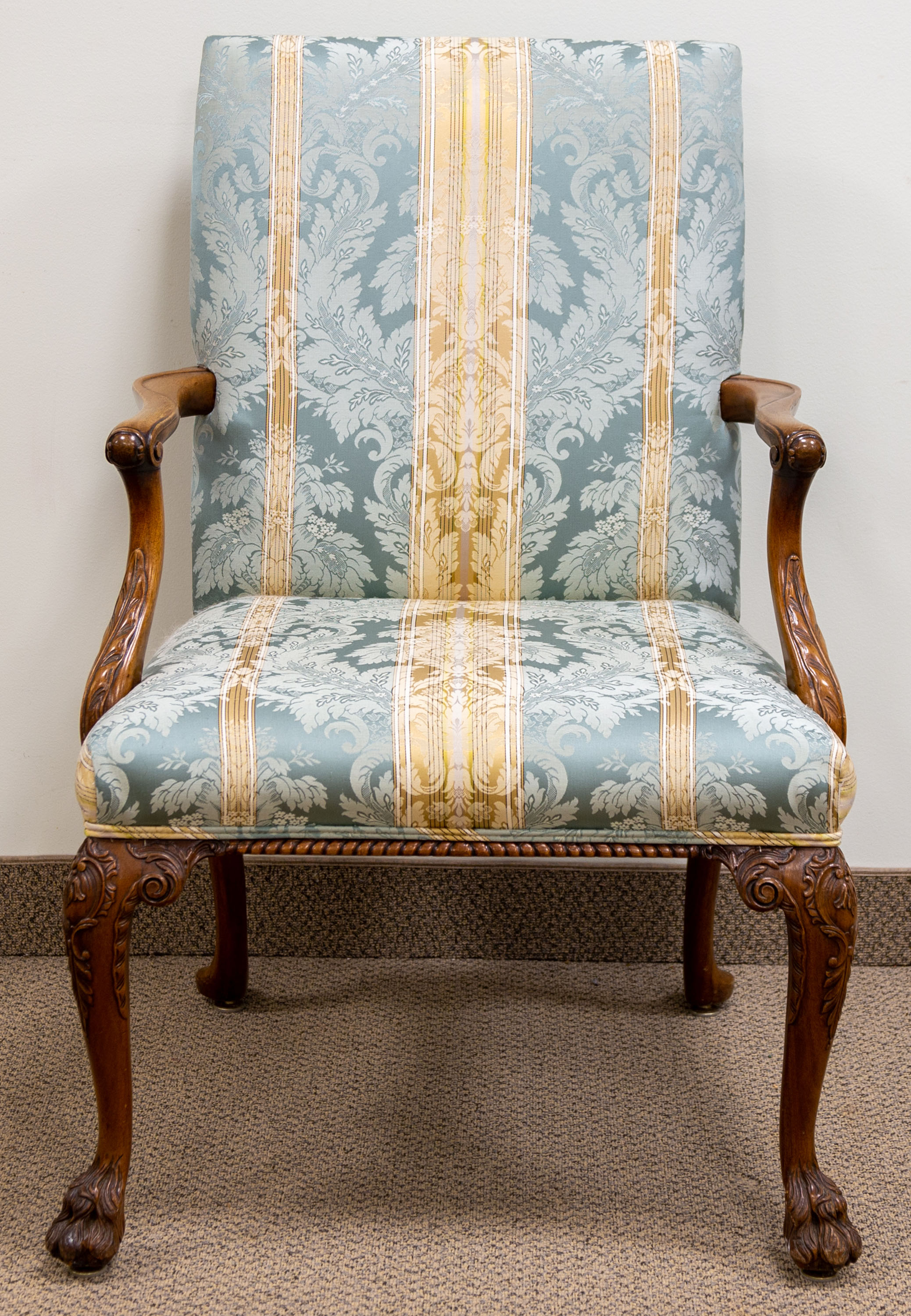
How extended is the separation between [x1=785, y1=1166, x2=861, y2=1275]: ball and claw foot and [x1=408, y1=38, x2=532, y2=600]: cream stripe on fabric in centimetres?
67

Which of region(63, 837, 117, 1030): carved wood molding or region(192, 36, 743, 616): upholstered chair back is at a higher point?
region(192, 36, 743, 616): upholstered chair back

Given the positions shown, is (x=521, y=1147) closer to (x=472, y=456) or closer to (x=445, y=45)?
(x=472, y=456)

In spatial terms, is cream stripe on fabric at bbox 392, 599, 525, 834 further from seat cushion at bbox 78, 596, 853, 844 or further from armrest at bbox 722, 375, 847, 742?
armrest at bbox 722, 375, 847, 742

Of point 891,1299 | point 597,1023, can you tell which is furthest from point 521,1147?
point 891,1299

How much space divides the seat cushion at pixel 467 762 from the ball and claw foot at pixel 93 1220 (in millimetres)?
334

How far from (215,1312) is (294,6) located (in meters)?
1.49

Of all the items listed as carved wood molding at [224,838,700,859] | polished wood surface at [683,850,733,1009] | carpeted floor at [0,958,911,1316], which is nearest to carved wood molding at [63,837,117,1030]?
carved wood molding at [224,838,700,859]

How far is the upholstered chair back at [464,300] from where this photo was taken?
1.28m

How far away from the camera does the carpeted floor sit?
102 cm

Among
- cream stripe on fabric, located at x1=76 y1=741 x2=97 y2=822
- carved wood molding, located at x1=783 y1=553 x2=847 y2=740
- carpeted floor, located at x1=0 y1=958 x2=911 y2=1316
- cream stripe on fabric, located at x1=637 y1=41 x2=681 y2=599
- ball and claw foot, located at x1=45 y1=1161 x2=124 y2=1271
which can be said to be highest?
cream stripe on fabric, located at x1=637 y1=41 x2=681 y2=599

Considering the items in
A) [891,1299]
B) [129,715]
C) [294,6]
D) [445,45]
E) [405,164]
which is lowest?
[891,1299]

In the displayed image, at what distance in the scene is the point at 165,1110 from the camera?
49.6 inches

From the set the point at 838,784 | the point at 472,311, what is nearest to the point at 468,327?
the point at 472,311

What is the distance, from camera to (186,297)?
151cm
